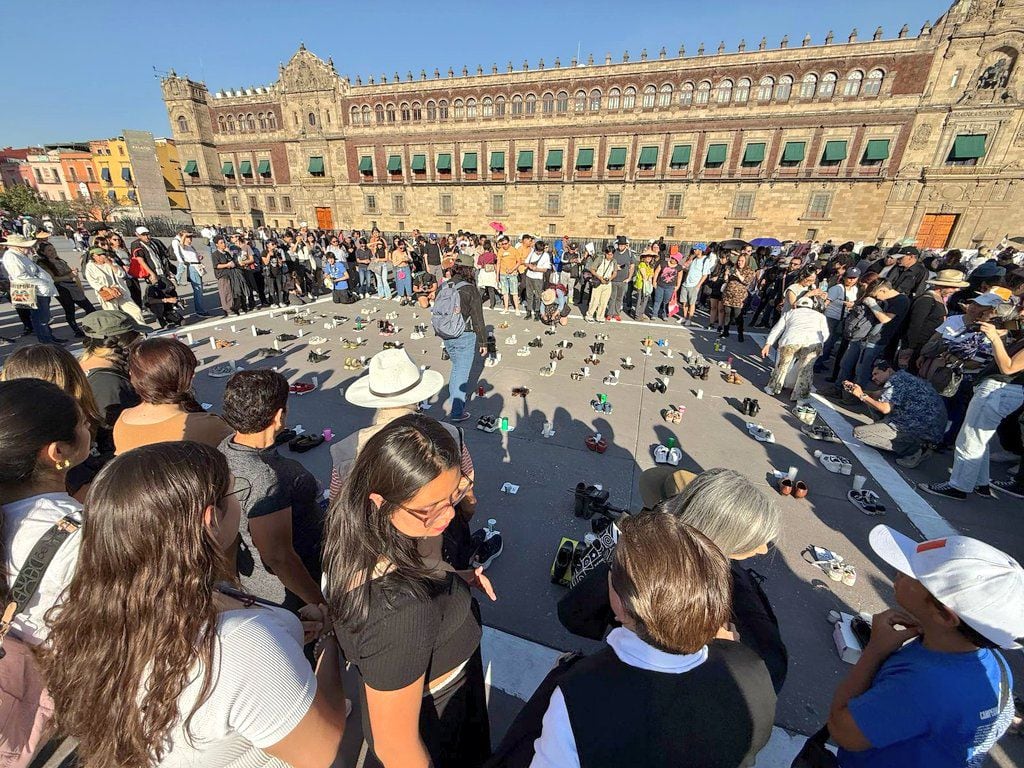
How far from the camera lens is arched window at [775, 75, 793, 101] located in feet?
85.9

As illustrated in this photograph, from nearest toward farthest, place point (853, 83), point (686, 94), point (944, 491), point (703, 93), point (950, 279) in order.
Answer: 1. point (944, 491)
2. point (950, 279)
3. point (853, 83)
4. point (703, 93)
5. point (686, 94)

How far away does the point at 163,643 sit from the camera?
101 cm

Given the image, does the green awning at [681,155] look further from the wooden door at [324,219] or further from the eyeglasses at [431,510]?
the eyeglasses at [431,510]

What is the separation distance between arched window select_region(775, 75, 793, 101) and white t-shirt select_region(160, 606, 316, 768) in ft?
119

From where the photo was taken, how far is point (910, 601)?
149cm

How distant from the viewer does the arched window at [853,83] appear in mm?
25031

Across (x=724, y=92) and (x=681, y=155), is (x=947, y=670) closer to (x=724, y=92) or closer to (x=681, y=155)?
(x=681, y=155)

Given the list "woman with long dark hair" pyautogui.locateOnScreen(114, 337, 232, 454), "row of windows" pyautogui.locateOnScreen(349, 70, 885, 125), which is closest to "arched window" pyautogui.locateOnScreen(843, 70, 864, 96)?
"row of windows" pyautogui.locateOnScreen(349, 70, 885, 125)

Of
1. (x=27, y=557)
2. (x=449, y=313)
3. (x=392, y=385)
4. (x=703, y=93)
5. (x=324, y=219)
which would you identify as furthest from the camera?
(x=324, y=219)

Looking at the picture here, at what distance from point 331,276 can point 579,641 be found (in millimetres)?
11972

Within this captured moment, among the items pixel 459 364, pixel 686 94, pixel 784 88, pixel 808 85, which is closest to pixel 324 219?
pixel 686 94

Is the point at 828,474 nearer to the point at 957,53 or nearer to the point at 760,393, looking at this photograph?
the point at 760,393

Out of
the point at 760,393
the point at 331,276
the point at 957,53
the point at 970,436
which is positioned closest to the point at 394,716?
the point at 970,436

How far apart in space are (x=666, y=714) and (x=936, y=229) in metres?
37.4
